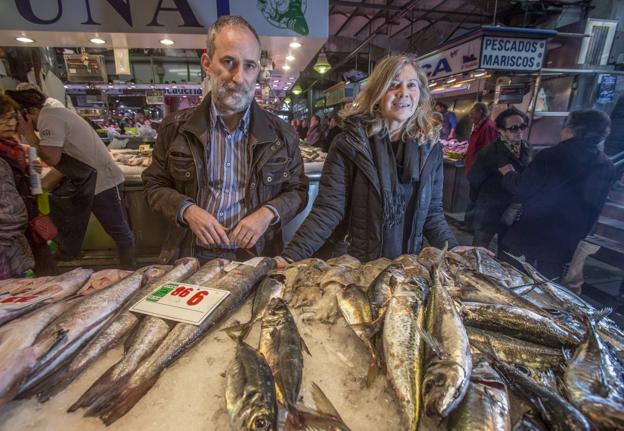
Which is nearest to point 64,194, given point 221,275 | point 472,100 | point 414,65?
point 221,275

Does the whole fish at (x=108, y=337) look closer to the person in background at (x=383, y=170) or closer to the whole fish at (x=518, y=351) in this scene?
the person in background at (x=383, y=170)

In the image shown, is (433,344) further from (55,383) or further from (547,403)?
(55,383)

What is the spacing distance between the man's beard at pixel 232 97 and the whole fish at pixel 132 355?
4.70 feet

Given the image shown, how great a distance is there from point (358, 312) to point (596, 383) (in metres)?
0.73

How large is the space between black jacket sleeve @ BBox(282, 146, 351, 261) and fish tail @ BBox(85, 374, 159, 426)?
1230 millimetres

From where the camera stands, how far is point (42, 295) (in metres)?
1.27

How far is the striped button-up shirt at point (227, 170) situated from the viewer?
7.18 ft

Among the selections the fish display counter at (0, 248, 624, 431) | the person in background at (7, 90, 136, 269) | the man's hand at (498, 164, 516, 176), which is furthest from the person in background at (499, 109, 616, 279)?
the person in background at (7, 90, 136, 269)

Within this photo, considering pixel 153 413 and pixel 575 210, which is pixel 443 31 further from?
pixel 153 413

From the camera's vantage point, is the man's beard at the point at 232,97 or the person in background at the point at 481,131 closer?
the man's beard at the point at 232,97

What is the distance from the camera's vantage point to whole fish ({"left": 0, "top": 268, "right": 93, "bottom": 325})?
1.13 meters

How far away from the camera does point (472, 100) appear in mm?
10617

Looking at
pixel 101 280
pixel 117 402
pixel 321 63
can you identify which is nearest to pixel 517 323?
pixel 117 402

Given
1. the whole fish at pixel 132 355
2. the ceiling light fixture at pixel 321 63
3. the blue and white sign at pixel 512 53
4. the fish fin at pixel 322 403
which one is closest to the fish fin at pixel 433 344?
the fish fin at pixel 322 403
